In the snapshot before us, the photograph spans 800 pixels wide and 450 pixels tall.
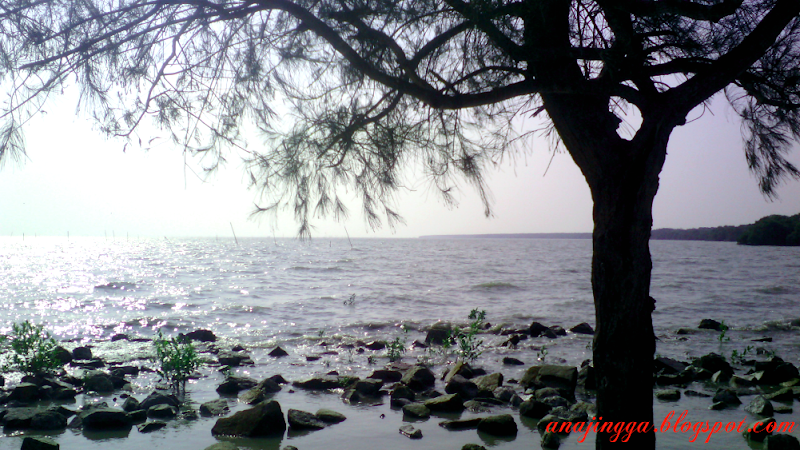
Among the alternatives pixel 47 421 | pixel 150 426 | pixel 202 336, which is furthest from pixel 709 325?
pixel 47 421

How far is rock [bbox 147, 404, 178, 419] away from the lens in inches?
193

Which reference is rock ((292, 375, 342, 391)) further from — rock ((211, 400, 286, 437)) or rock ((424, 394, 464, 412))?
rock ((211, 400, 286, 437))

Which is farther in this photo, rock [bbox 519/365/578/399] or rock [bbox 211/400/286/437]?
rock [bbox 519/365/578/399]

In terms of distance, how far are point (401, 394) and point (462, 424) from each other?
1.10 m

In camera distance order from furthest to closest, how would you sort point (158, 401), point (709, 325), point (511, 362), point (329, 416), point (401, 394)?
point (709, 325)
point (511, 362)
point (401, 394)
point (158, 401)
point (329, 416)

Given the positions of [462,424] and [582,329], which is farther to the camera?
[582,329]

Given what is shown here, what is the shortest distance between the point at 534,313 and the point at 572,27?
11389 mm

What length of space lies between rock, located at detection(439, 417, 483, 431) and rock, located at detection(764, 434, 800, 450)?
2.21 meters

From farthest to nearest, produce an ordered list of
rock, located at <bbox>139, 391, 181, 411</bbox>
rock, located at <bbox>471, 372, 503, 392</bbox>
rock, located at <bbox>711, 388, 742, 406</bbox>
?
rock, located at <bbox>471, 372, 503, 392</bbox>, rock, located at <bbox>711, 388, 742, 406</bbox>, rock, located at <bbox>139, 391, 181, 411</bbox>

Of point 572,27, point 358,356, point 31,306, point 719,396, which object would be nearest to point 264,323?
point 358,356

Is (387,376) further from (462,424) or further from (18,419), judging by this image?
(18,419)

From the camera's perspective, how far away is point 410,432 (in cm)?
436

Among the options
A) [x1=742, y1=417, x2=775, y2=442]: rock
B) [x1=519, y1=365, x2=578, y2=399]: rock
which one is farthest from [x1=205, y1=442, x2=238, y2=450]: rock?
[x1=742, y1=417, x2=775, y2=442]: rock

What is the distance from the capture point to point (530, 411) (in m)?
4.95
